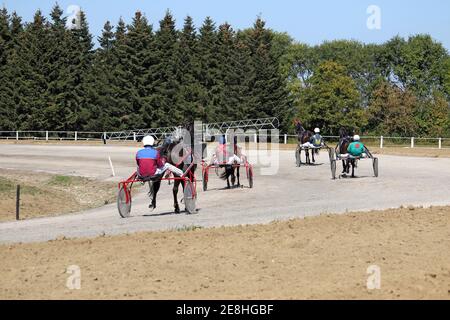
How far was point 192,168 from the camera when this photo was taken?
19.0 meters

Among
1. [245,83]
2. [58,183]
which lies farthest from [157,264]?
[245,83]

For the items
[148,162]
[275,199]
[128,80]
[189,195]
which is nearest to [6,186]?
[275,199]

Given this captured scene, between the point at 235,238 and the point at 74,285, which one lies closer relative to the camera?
the point at 74,285

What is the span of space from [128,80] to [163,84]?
3.86 meters

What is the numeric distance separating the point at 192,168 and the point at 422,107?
271 feet

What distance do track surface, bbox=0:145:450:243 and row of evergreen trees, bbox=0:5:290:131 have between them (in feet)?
130

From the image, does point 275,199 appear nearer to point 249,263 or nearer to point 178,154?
point 178,154

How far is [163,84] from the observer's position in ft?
266

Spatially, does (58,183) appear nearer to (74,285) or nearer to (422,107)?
(74,285)

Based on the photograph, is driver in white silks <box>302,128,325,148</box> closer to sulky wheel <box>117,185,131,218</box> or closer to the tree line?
sulky wheel <box>117,185,131,218</box>

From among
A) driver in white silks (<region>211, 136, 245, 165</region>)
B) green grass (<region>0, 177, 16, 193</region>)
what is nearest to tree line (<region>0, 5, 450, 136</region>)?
green grass (<region>0, 177, 16, 193</region>)

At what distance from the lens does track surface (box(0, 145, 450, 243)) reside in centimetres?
1645

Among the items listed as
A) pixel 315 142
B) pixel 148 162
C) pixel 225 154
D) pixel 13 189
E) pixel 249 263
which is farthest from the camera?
pixel 315 142

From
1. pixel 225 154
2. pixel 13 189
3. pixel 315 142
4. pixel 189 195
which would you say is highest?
pixel 315 142
